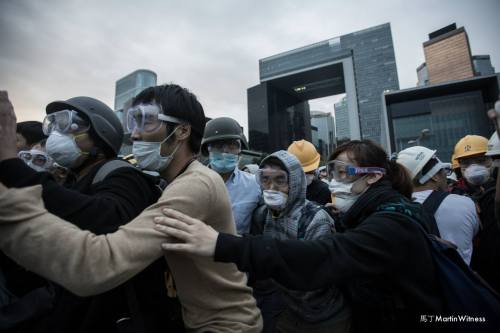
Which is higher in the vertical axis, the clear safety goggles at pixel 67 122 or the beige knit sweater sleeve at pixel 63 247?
the clear safety goggles at pixel 67 122

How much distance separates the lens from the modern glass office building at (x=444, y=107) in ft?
83.7

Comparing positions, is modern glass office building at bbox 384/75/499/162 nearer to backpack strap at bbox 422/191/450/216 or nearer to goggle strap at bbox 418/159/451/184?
goggle strap at bbox 418/159/451/184

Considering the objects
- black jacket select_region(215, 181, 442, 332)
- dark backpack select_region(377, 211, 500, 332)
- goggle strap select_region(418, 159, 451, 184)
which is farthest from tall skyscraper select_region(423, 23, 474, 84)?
black jacket select_region(215, 181, 442, 332)

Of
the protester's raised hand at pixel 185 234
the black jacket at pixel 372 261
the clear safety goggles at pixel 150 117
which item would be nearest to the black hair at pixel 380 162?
the black jacket at pixel 372 261

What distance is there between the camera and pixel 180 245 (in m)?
1.16

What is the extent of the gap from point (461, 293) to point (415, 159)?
2140 millimetres

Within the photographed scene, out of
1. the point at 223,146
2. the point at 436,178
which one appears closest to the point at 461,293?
the point at 436,178

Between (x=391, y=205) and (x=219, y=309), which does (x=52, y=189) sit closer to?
(x=219, y=309)

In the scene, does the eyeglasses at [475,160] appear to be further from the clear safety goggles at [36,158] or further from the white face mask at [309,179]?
the clear safety goggles at [36,158]

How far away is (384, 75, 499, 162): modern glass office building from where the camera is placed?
Result: 1004 inches

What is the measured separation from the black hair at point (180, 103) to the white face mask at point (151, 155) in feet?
0.40

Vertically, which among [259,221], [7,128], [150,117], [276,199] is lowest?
[259,221]

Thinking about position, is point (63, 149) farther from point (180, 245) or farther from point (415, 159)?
point (415, 159)

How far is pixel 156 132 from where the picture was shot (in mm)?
1748
